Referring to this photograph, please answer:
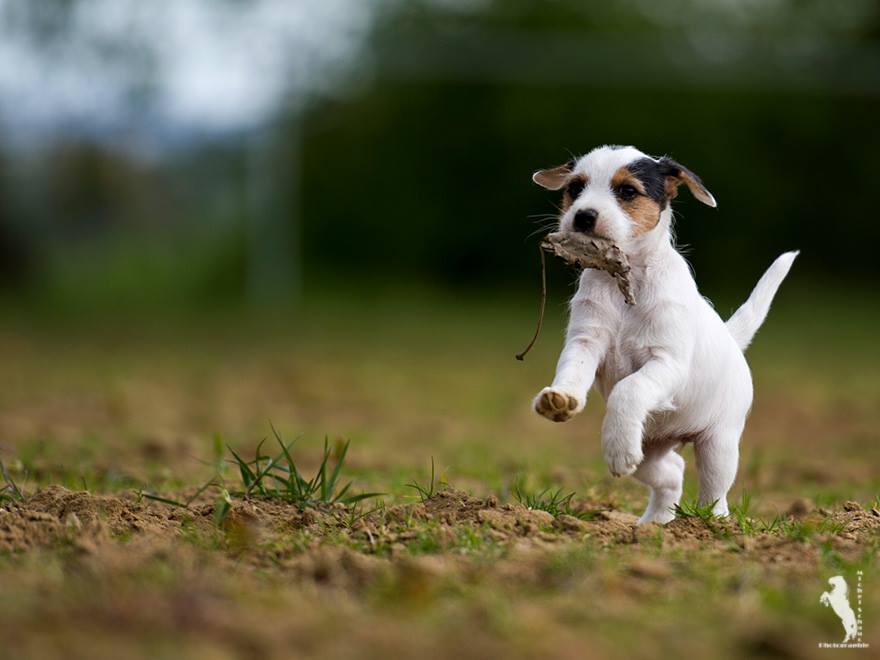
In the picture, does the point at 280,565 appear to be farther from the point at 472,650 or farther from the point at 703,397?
the point at 703,397

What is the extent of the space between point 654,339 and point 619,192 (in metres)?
0.54

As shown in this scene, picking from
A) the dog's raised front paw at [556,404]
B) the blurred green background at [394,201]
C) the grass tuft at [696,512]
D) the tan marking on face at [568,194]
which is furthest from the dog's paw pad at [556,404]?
the blurred green background at [394,201]

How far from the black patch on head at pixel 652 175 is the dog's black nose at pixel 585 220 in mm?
263

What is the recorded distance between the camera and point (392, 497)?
521cm

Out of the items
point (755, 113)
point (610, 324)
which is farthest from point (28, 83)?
point (610, 324)

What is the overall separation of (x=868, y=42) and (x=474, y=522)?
20.1m

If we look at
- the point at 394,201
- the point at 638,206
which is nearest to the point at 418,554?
the point at 638,206

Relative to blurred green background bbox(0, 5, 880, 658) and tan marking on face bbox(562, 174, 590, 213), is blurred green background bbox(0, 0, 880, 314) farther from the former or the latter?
tan marking on face bbox(562, 174, 590, 213)

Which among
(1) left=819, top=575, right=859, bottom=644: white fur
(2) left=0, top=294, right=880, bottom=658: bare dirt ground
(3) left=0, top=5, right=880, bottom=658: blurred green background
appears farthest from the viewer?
(3) left=0, top=5, right=880, bottom=658: blurred green background

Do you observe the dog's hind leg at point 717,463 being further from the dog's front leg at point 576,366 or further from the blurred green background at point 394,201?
the blurred green background at point 394,201

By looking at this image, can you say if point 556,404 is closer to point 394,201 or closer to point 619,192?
point 619,192

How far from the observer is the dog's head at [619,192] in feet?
14.6

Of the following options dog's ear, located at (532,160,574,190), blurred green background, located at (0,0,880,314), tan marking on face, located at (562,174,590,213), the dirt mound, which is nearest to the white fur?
tan marking on face, located at (562,174,590,213)

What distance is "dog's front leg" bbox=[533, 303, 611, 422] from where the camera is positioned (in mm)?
4082
